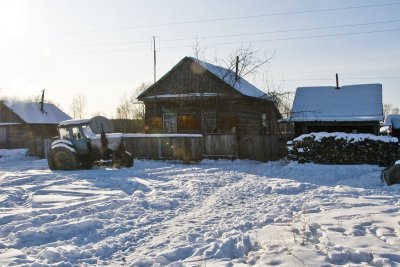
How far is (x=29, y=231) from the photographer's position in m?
6.60

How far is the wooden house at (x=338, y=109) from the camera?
24.4 metres

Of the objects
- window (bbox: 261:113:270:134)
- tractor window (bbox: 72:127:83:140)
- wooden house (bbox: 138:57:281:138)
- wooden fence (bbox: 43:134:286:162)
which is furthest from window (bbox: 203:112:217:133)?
tractor window (bbox: 72:127:83:140)

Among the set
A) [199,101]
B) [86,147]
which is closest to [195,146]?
[199,101]

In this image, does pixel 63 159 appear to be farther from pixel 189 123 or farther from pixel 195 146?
pixel 189 123

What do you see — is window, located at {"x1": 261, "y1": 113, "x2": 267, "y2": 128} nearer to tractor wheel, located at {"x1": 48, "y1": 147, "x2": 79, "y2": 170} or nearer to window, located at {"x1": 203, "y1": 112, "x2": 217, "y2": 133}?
window, located at {"x1": 203, "y1": 112, "x2": 217, "y2": 133}

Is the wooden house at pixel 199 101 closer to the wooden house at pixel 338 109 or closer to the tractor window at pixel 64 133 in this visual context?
the wooden house at pixel 338 109

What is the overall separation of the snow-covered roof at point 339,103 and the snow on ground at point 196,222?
39.7 feet

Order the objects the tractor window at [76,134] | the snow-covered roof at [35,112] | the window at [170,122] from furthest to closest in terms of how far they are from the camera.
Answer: the snow-covered roof at [35,112]
the window at [170,122]
the tractor window at [76,134]

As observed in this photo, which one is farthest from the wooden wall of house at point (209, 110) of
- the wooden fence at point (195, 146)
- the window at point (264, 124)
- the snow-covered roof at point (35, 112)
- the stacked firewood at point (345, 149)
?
the snow-covered roof at point (35, 112)

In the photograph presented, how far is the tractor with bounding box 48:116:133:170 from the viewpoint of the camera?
53.9ft

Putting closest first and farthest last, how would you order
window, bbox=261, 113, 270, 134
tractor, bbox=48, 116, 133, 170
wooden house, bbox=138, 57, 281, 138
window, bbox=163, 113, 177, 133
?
tractor, bbox=48, 116, 133, 170 < wooden house, bbox=138, 57, 281, 138 < window, bbox=163, 113, 177, 133 < window, bbox=261, 113, 270, 134

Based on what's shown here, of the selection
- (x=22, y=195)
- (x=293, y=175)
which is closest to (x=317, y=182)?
(x=293, y=175)

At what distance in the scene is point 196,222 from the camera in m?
7.40

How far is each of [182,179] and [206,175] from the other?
138 centimetres
